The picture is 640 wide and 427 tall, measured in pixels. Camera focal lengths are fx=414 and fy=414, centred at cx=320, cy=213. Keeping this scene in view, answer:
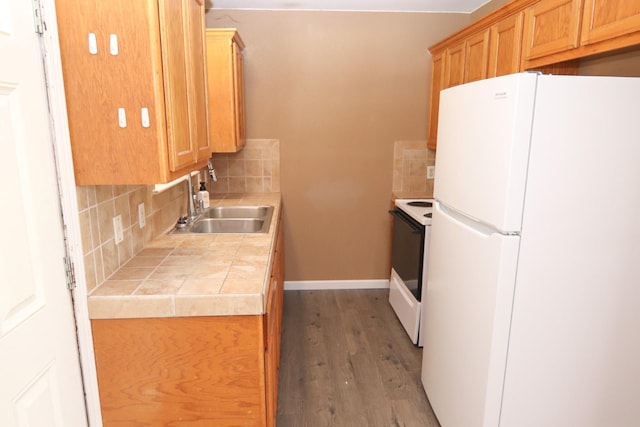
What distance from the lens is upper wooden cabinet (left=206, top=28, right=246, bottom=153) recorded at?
2.79 metres

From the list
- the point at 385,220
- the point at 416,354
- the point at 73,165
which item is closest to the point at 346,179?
the point at 385,220

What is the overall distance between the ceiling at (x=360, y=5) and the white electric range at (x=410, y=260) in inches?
60.7

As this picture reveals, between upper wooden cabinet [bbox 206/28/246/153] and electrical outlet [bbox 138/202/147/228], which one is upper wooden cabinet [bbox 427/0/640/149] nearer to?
upper wooden cabinet [bbox 206/28/246/153]

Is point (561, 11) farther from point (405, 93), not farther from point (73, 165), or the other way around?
point (73, 165)

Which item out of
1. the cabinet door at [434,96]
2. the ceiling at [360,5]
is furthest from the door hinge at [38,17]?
the cabinet door at [434,96]

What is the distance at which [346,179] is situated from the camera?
368 cm

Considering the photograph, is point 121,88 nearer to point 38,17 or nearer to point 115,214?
point 38,17

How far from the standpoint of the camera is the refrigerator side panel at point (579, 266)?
1392 mm

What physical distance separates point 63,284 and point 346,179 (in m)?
2.66

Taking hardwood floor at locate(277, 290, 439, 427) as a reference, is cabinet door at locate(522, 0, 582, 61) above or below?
above

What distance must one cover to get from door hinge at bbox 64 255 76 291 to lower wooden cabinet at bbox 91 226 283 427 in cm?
17

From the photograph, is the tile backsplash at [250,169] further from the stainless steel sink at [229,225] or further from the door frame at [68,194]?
the door frame at [68,194]

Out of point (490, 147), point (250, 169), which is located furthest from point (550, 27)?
point (250, 169)

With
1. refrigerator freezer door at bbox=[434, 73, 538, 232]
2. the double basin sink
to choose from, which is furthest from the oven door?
the double basin sink
